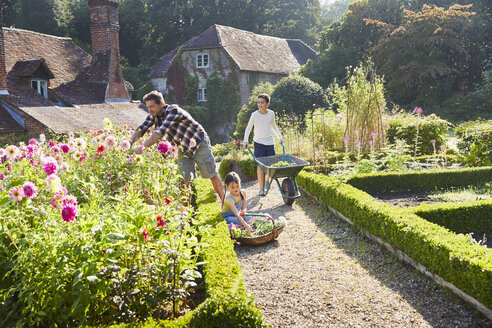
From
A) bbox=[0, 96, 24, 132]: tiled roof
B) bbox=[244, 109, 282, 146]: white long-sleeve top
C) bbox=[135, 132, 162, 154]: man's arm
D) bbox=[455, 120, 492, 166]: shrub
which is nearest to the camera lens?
bbox=[135, 132, 162, 154]: man's arm

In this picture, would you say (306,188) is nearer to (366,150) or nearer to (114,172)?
(366,150)

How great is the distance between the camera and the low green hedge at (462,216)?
19.3ft

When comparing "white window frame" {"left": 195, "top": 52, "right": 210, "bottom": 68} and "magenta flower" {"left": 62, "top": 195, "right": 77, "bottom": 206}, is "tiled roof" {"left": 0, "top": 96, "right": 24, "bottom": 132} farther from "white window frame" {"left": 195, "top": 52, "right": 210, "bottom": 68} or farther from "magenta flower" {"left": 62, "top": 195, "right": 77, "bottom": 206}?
"white window frame" {"left": 195, "top": 52, "right": 210, "bottom": 68}

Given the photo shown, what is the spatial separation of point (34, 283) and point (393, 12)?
32.9m

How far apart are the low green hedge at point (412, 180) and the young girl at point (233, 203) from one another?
2.90 m

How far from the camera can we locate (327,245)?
594 centimetres

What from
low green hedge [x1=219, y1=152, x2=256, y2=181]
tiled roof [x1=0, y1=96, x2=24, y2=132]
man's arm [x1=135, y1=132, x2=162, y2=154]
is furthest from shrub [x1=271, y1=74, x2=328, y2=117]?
man's arm [x1=135, y1=132, x2=162, y2=154]

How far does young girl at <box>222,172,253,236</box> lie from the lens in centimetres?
600

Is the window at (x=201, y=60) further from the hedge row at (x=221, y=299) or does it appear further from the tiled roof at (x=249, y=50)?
the hedge row at (x=221, y=299)

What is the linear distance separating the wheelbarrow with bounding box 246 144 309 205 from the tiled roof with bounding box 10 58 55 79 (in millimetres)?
16212

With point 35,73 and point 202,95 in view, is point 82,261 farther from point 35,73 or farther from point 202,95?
point 202,95

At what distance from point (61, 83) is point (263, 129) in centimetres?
1764

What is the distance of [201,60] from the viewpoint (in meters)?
31.5

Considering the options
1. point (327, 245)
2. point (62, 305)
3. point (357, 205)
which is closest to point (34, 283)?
point (62, 305)
